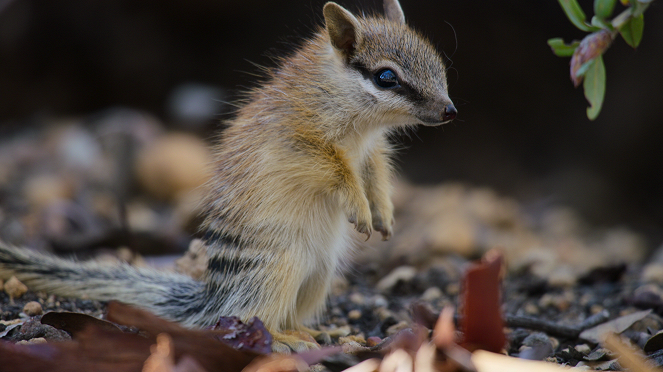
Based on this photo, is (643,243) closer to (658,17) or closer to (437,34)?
(658,17)

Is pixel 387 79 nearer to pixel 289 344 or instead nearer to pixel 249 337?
pixel 289 344

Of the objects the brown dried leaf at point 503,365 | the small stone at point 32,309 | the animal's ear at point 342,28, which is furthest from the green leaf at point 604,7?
the small stone at point 32,309

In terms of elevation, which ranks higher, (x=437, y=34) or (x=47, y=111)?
(x=437, y=34)

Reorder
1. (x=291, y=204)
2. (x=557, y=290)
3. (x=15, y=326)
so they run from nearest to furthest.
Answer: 1. (x=15, y=326)
2. (x=291, y=204)
3. (x=557, y=290)

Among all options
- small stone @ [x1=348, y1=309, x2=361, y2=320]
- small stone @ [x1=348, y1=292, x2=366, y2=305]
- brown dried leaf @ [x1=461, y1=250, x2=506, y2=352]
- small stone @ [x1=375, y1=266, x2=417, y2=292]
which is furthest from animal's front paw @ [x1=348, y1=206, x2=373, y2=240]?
small stone @ [x1=375, y1=266, x2=417, y2=292]

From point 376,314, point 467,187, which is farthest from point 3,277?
point 467,187

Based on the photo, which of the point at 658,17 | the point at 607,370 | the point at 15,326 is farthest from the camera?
the point at 658,17

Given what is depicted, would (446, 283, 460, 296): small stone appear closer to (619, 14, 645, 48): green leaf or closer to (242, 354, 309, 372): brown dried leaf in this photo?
(619, 14, 645, 48): green leaf

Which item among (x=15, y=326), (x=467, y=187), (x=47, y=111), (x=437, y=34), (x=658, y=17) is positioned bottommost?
(x=15, y=326)
